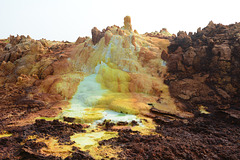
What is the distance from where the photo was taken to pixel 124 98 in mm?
15422

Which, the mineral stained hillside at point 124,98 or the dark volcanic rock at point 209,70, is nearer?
the mineral stained hillside at point 124,98

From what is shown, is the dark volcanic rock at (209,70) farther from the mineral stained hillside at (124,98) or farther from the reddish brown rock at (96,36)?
the reddish brown rock at (96,36)

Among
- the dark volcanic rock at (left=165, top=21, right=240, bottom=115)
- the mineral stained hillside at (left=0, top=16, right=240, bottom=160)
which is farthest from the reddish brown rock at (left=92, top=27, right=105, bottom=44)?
the dark volcanic rock at (left=165, top=21, right=240, bottom=115)

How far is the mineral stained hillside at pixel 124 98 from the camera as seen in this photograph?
7.95 m

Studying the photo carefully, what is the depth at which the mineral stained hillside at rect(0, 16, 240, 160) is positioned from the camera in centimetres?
795

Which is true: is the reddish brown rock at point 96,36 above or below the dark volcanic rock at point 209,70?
above

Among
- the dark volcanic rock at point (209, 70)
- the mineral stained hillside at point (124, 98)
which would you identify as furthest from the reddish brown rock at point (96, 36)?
the dark volcanic rock at point (209, 70)

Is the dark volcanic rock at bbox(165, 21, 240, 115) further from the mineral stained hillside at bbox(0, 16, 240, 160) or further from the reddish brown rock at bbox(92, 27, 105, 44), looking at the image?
the reddish brown rock at bbox(92, 27, 105, 44)

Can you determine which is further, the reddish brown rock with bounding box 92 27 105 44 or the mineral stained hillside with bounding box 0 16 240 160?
the reddish brown rock with bounding box 92 27 105 44

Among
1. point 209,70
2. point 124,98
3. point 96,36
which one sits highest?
point 96,36

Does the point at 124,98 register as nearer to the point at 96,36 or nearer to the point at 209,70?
the point at 209,70

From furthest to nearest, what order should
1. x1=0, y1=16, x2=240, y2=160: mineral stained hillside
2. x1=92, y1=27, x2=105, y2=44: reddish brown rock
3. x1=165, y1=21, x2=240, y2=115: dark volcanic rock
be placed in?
1. x1=92, y1=27, x2=105, y2=44: reddish brown rock
2. x1=165, y1=21, x2=240, y2=115: dark volcanic rock
3. x1=0, y1=16, x2=240, y2=160: mineral stained hillside

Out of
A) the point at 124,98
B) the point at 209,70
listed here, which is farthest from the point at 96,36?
the point at 209,70

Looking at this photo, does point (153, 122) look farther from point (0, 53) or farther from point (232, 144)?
point (0, 53)
